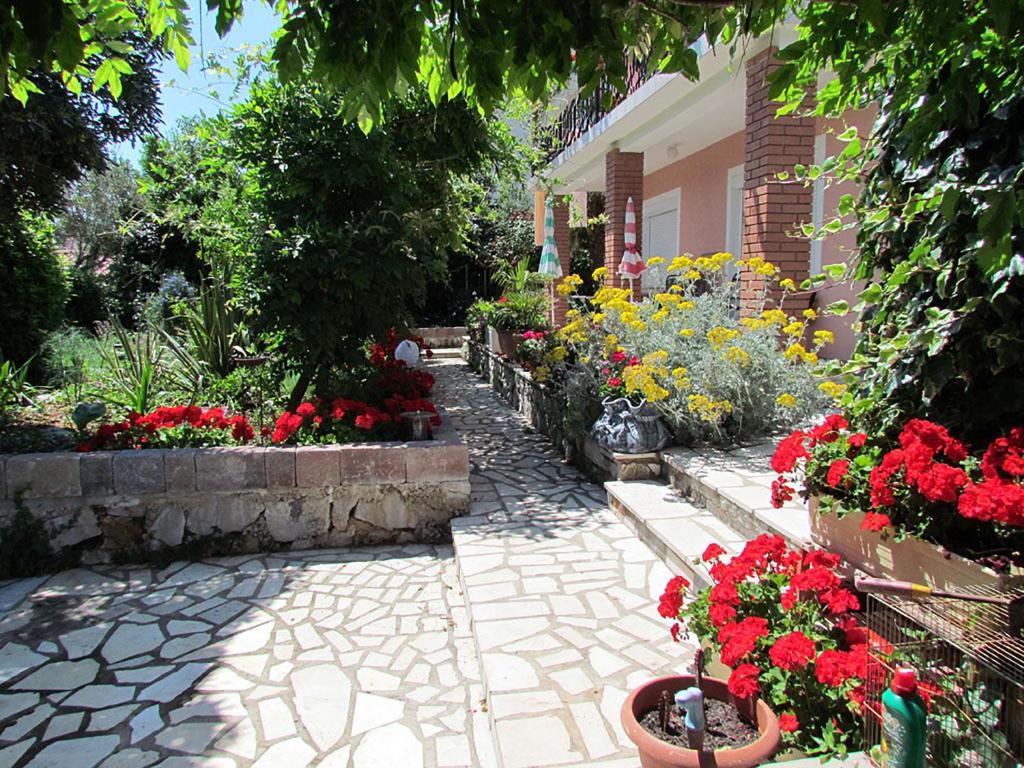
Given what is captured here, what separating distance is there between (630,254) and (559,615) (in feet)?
20.8

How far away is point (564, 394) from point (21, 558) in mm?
4073

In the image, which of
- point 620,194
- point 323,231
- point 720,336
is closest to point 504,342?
point 620,194

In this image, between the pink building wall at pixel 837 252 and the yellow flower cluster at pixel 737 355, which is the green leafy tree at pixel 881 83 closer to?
the yellow flower cluster at pixel 737 355

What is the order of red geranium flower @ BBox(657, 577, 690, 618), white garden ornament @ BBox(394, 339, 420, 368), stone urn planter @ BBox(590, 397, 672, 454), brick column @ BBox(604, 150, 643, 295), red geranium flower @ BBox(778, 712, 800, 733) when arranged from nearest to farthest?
red geranium flower @ BBox(778, 712, 800, 733), red geranium flower @ BBox(657, 577, 690, 618), stone urn planter @ BBox(590, 397, 672, 454), white garden ornament @ BBox(394, 339, 420, 368), brick column @ BBox(604, 150, 643, 295)

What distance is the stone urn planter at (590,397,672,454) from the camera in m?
4.75

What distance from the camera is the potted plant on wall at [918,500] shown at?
191 cm

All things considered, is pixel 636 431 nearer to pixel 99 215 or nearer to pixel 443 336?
pixel 443 336

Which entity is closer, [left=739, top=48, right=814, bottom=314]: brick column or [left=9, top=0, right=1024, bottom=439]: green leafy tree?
[left=9, top=0, right=1024, bottom=439]: green leafy tree

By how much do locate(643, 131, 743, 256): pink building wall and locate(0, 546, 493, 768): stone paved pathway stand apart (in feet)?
25.3

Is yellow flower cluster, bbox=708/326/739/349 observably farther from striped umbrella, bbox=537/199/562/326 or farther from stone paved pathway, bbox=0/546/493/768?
striped umbrella, bbox=537/199/562/326

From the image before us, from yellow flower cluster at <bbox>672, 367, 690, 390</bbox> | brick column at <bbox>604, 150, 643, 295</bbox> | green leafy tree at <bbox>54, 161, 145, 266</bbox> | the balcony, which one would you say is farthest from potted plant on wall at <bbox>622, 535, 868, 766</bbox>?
green leafy tree at <bbox>54, 161, 145, 266</bbox>

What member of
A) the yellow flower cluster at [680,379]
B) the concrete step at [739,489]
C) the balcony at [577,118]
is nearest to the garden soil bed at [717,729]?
the concrete step at [739,489]

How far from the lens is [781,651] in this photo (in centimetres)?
181

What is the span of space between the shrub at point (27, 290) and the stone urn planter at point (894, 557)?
876 centimetres
